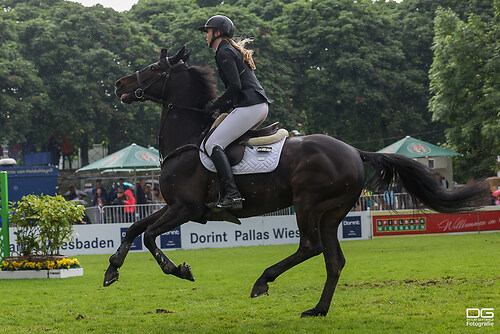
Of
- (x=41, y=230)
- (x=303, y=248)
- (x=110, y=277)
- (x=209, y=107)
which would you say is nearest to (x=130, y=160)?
(x=41, y=230)

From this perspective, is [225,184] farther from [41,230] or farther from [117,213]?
[117,213]

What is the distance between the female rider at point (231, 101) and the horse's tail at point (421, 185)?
156 centimetres

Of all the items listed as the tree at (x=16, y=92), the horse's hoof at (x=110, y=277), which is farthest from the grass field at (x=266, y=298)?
the tree at (x=16, y=92)

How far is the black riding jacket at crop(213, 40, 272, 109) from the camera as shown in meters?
8.41

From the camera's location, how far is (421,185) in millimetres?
8867

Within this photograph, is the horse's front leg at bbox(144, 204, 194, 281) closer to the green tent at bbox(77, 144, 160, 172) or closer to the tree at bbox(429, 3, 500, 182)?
the green tent at bbox(77, 144, 160, 172)

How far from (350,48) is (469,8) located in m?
7.23

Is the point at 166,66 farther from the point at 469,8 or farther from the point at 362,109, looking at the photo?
the point at 469,8

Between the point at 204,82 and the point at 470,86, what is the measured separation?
23.9 metres

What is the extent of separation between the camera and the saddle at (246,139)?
841cm

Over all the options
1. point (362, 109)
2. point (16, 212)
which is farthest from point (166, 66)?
point (362, 109)

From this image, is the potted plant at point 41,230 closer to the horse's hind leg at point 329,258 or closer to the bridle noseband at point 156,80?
the bridle noseband at point 156,80

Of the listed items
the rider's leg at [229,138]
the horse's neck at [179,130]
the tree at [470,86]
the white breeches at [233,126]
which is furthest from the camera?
the tree at [470,86]

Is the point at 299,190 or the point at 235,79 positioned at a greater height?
the point at 235,79
